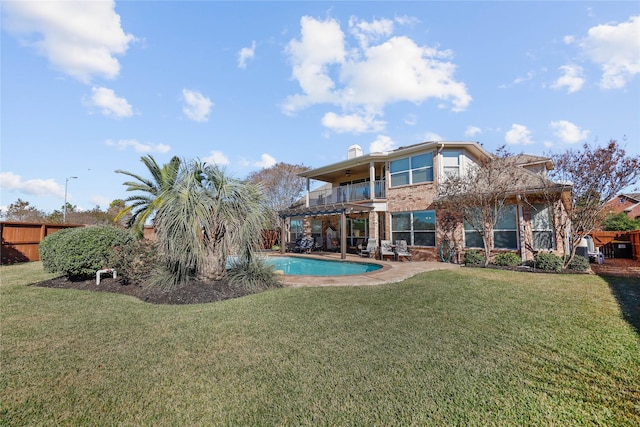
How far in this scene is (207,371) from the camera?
130 inches

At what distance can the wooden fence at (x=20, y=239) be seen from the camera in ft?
47.0

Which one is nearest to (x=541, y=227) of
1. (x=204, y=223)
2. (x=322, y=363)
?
(x=322, y=363)

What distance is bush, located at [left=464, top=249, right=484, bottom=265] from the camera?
12505 mm

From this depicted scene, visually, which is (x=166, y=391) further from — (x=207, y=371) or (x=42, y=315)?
(x=42, y=315)

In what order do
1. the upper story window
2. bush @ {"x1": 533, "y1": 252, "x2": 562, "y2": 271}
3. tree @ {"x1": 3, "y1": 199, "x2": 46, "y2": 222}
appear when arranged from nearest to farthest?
bush @ {"x1": 533, "y1": 252, "x2": 562, "y2": 271}, the upper story window, tree @ {"x1": 3, "y1": 199, "x2": 46, "y2": 222}

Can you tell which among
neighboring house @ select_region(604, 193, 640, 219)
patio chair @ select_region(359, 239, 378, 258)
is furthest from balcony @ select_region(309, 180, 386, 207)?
neighboring house @ select_region(604, 193, 640, 219)

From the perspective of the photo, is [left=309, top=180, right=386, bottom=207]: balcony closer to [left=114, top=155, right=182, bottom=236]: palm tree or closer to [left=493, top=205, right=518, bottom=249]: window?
[left=493, top=205, right=518, bottom=249]: window

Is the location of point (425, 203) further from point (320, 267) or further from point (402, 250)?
point (320, 267)

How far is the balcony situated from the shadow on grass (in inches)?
422

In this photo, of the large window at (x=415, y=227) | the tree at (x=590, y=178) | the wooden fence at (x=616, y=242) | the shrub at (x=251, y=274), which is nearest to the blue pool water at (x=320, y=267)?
the large window at (x=415, y=227)

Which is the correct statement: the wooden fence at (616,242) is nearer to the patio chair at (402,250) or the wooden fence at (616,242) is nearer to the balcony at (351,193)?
the patio chair at (402,250)

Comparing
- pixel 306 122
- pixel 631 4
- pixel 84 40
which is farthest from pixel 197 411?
pixel 306 122

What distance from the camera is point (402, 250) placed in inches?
612

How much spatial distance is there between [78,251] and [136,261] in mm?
1999
